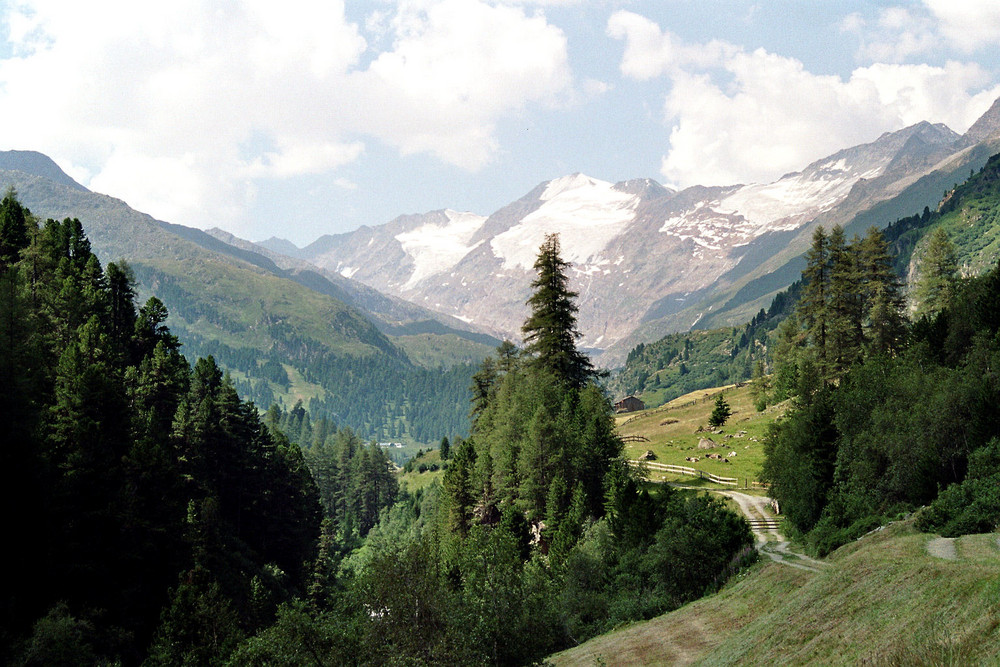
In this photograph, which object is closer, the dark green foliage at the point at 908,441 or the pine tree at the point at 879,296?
the dark green foliage at the point at 908,441

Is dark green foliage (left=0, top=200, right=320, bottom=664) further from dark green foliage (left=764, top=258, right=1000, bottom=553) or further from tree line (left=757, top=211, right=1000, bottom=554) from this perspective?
tree line (left=757, top=211, right=1000, bottom=554)

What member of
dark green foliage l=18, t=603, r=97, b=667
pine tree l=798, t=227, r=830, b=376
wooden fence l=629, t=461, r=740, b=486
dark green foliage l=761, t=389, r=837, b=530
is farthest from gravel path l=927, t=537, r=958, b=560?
dark green foliage l=18, t=603, r=97, b=667

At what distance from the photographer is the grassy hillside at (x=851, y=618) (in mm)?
17312

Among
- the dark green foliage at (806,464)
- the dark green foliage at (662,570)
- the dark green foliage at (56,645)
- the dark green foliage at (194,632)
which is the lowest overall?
the dark green foliage at (194,632)

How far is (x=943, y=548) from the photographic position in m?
29.2

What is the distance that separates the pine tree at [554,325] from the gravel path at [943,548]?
1703 inches

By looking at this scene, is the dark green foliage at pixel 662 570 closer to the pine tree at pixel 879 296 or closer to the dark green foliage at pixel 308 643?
the dark green foliage at pixel 308 643

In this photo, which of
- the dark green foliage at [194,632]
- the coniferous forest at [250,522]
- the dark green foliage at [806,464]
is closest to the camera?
the coniferous forest at [250,522]

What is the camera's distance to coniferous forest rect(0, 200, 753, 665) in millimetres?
41000

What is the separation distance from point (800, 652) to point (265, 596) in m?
60.4

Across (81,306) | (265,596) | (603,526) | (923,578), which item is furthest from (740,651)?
(81,306)

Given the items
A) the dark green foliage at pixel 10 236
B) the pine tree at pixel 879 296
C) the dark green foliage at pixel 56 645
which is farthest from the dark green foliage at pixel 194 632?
the pine tree at pixel 879 296

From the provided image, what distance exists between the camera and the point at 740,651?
2528cm

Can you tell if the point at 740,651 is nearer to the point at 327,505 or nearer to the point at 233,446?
the point at 233,446
